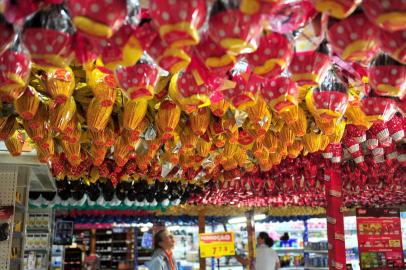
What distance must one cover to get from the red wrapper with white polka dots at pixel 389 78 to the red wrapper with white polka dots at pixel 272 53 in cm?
34

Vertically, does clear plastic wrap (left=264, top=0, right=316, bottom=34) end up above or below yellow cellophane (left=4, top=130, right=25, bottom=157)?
above

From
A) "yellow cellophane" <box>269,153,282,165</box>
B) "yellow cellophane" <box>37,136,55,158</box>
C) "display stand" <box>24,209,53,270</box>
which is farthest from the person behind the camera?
"display stand" <box>24,209,53,270</box>

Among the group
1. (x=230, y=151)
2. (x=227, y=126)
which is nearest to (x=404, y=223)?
(x=230, y=151)

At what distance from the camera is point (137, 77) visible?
1.90 m

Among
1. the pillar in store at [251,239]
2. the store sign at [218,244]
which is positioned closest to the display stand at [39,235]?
the store sign at [218,244]

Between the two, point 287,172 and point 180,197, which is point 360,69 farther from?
point 180,197

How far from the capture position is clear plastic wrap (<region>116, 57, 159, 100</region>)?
Result: 1.90 metres

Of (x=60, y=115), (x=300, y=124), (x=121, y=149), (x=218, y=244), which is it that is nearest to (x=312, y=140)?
(x=300, y=124)

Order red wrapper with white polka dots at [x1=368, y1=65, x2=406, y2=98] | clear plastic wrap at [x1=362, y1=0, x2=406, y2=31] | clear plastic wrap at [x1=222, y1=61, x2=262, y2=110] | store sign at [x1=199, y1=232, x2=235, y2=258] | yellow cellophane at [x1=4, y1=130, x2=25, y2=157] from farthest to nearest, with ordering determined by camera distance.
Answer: store sign at [x1=199, y1=232, x2=235, y2=258] < yellow cellophane at [x1=4, y1=130, x2=25, y2=157] < clear plastic wrap at [x1=222, y1=61, x2=262, y2=110] < red wrapper with white polka dots at [x1=368, y1=65, x2=406, y2=98] < clear plastic wrap at [x1=362, y1=0, x2=406, y2=31]

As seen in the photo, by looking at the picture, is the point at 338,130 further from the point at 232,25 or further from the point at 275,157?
the point at 232,25

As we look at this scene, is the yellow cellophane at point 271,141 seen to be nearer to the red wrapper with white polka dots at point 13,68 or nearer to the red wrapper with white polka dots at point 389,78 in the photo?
the red wrapper with white polka dots at point 389,78

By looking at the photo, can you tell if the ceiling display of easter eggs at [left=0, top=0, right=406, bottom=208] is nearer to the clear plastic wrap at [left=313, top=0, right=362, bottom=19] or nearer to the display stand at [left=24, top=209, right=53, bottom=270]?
the clear plastic wrap at [left=313, top=0, right=362, bottom=19]

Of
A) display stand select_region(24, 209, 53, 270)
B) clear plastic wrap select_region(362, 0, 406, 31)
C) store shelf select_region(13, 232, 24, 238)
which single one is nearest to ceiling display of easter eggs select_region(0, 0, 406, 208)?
clear plastic wrap select_region(362, 0, 406, 31)

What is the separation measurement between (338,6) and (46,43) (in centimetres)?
95
